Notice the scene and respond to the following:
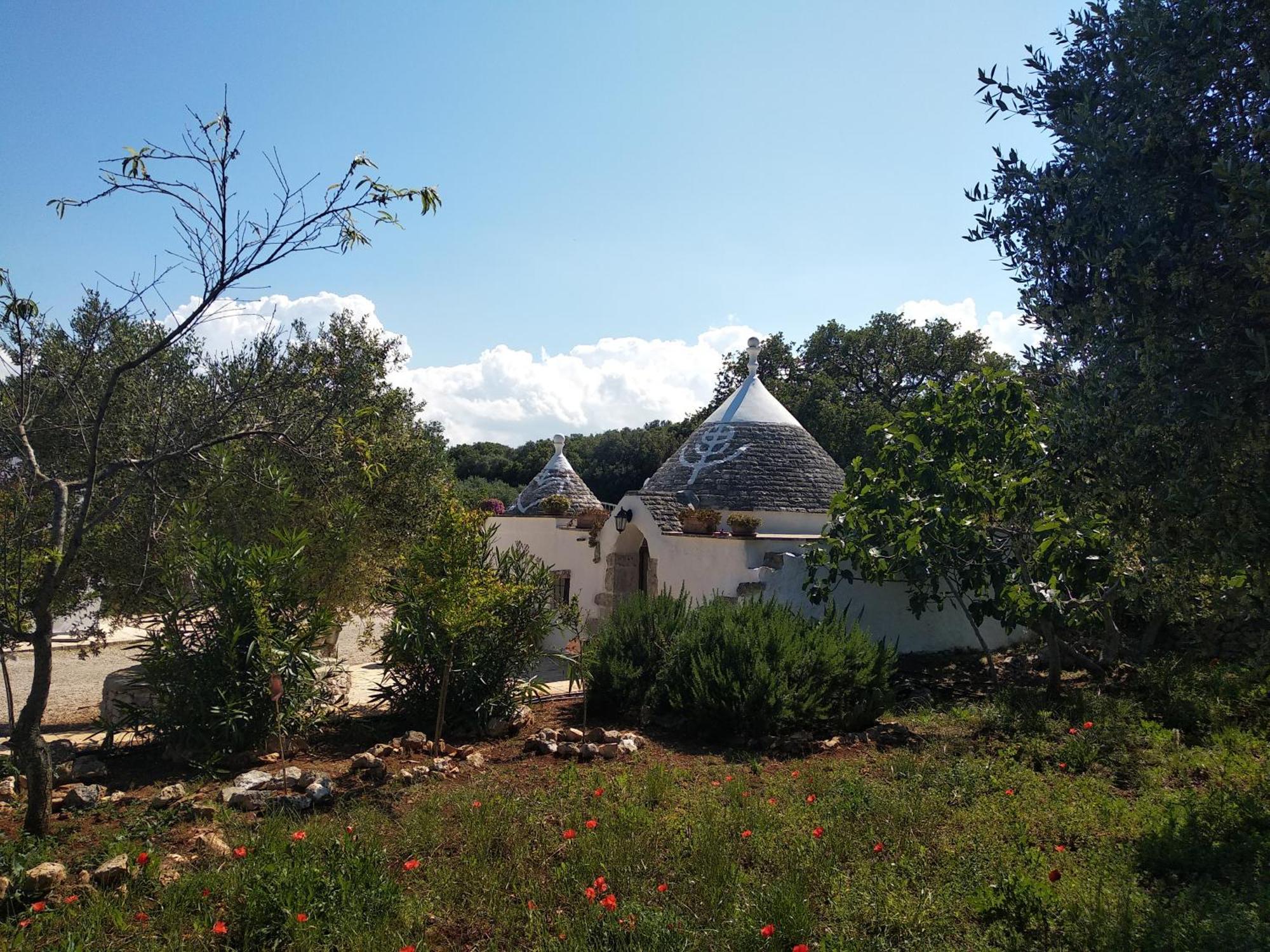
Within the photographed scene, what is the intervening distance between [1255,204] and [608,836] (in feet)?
14.4

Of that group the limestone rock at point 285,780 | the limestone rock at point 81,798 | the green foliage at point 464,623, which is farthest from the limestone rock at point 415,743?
the limestone rock at point 81,798

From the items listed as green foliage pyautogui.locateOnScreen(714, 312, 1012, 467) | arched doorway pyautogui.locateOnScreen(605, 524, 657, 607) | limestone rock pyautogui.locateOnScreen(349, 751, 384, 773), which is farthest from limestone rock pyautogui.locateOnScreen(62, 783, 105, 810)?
green foliage pyautogui.locateOnScreen(714, 312, 1012, 467)

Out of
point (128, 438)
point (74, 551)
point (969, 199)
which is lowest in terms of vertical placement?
point (74, 551)

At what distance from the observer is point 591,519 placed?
15.5 metres

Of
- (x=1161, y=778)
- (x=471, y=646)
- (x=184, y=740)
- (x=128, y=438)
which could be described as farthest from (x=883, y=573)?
(x=128, y=438)

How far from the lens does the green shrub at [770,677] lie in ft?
23.0

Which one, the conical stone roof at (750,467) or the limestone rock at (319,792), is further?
the conical stone roof at (750,467)

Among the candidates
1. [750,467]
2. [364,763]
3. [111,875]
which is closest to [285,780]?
[364,763]

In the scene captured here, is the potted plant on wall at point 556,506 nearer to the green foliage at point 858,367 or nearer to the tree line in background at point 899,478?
the tree line in background at point 899,478

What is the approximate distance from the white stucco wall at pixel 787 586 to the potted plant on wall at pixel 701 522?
0.14 m

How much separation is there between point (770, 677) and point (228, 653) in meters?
4.30

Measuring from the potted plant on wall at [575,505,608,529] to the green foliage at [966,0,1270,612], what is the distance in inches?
439

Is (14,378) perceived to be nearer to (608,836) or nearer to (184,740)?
(184,740)

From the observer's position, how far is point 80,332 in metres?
9.83
